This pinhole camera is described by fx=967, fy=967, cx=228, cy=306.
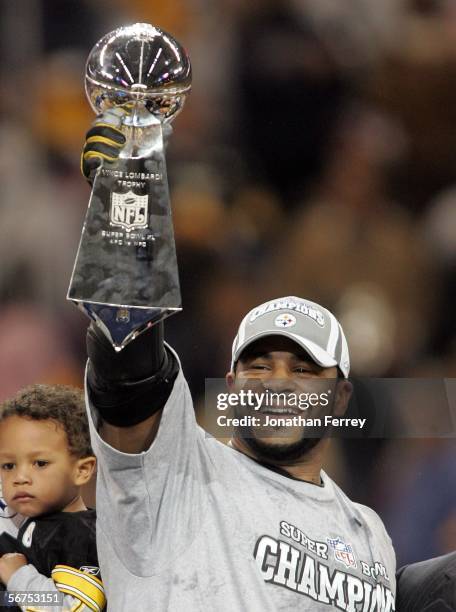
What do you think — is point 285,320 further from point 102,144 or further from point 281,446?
point 102,144

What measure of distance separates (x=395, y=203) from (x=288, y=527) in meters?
0.82

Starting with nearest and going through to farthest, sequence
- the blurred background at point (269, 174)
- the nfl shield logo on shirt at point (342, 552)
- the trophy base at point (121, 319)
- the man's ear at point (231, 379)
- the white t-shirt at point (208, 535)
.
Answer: the trophy base at point (121, 319), the white t-shirt at point (208, 535), the nfl shield logo on shirt at point (342, 552), the man's ear at point (231, 379), the blurred background at point (269, 174)

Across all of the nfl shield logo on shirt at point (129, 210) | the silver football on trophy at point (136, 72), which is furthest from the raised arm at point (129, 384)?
the silver football on trophy at point (136, 72)

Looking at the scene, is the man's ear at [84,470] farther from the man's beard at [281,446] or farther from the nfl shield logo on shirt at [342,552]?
the nfl shield logo on shirt at [342,552]

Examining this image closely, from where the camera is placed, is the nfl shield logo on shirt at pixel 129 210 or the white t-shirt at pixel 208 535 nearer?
the nfl shield logo on shirt at pixel 129 210

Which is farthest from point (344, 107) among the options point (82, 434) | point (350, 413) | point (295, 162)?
point (82, 434)

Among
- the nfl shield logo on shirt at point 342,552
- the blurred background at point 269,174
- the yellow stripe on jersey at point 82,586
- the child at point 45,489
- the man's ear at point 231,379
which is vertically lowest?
the yellow stripe on jersey at point 82,586

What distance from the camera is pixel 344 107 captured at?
6.08 feet

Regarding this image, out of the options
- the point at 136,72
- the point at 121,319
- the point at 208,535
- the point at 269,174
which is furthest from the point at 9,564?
the point at 269,174

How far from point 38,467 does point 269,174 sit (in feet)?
2.40

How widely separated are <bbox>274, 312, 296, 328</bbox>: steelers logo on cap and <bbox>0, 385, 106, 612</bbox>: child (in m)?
0.29

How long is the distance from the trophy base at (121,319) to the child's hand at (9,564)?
0.52 metres

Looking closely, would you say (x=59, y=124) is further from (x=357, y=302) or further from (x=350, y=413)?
(x=350, y=413)

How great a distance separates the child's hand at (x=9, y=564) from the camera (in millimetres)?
1292
